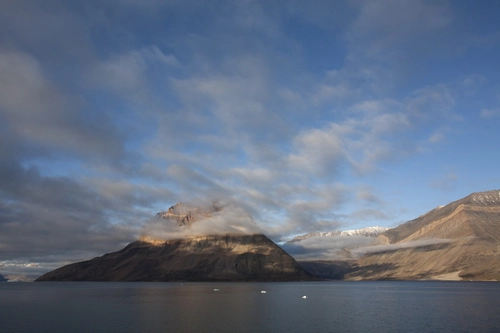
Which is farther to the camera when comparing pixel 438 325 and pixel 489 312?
pixel 489 312

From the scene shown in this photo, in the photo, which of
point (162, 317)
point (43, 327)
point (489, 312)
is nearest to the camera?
point (43, 327)

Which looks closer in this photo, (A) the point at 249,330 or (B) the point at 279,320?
(A) the point at 249,330

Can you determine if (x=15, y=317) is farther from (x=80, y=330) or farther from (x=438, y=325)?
(x=438, y=325)

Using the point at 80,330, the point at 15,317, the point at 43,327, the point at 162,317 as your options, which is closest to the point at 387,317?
the point at 162,317

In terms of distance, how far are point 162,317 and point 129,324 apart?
1385 centimetres

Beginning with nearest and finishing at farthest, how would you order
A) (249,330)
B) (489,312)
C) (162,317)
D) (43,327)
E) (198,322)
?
(249,330) < (43,327) < (198,322) < (162,317) < (489,312)

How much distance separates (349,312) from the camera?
122 metres

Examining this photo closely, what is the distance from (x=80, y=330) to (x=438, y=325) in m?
77.8

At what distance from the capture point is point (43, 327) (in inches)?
3654

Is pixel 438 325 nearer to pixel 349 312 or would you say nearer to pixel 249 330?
pixel 349 312

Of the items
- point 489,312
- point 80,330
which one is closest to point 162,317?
point 80,330

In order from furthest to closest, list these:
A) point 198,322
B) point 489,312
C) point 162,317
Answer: point 489,312 < point 162,317 < point 198,322

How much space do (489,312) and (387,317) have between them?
3389cm

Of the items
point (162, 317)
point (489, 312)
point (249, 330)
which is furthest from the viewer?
point (489, 312)
